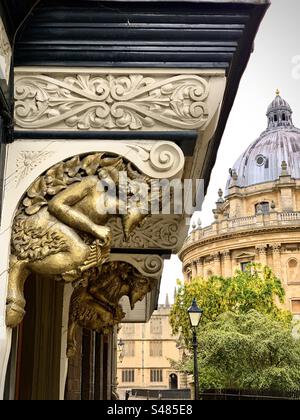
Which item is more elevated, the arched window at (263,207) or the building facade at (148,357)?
the arched window at (263,207)

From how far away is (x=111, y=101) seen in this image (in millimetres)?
2770

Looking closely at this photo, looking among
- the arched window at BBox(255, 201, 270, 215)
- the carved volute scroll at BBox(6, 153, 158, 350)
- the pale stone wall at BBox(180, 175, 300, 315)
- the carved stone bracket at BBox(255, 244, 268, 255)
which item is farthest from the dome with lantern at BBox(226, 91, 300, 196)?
the carved volute scroll at BBox(6, 153, 158, 350)

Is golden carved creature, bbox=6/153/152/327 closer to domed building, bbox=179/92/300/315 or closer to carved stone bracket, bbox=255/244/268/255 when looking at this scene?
domed building, bbox=179/92/300/315

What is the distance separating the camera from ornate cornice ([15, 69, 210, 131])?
2.74 metres

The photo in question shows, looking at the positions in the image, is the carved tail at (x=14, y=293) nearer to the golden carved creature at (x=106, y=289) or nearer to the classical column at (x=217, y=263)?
the golden carved creature at (x=106, y=289)

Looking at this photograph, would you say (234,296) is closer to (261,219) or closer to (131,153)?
(261,219)

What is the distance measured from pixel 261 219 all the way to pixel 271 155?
13881mm

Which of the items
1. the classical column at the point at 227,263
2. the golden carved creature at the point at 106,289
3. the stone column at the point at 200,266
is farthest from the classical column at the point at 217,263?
the golden carved creature at the point at 106,289

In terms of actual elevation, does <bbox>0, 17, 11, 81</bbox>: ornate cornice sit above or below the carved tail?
above

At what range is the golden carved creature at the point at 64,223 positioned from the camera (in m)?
2.58

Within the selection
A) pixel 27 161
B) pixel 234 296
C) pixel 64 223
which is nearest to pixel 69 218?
pixel 64 223

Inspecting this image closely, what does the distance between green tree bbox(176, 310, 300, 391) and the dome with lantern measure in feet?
115

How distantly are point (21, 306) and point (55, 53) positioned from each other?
47.7 inches

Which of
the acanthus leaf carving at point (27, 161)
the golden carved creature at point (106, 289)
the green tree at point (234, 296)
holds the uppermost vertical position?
the green tree at point (234, 296)
